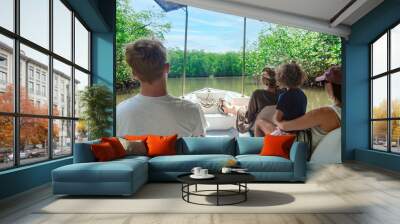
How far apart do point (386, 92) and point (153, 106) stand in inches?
205

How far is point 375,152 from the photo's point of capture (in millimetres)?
9047

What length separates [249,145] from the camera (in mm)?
7398

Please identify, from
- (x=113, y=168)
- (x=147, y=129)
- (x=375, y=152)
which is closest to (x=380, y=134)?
(x=375, y=152)

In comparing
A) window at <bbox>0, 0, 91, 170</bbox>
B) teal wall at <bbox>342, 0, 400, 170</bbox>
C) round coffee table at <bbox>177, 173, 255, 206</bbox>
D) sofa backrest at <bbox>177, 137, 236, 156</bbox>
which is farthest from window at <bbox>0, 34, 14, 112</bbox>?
teal wall at <bbox>342, 0, 400, 170</bbox>

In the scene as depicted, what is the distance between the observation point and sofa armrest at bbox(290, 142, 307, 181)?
6.41 meters

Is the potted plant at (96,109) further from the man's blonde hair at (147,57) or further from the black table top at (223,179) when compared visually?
the black table top at (223,179)

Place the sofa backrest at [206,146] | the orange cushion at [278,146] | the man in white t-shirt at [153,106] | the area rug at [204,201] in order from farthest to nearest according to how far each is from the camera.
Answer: the man in white t-shirt at [153,106], the sofa backrest at [206,146], the orange cushion at [278,146], the area rug at [204,201]

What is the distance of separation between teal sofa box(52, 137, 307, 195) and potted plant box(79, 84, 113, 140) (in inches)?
79.3

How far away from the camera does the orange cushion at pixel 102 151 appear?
607 centimetres

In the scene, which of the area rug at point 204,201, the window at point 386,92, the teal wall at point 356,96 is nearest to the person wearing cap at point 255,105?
the teal wall at point 356,96

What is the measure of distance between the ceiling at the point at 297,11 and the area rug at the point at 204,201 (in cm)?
440

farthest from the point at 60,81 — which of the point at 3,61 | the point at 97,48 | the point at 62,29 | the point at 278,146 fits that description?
the point at 278,146

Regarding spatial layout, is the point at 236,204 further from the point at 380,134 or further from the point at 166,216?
the point at 380,134

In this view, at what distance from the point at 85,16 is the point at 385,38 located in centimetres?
657
